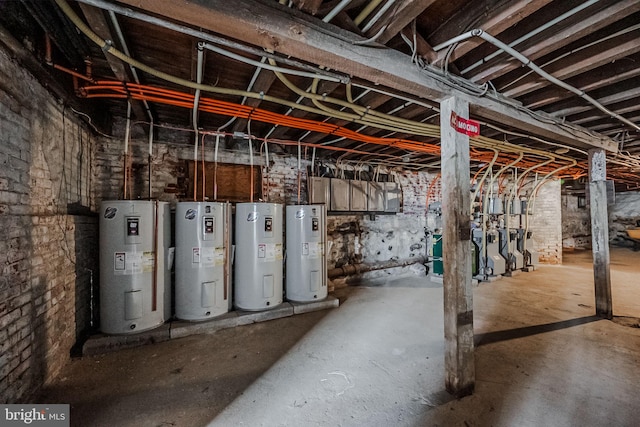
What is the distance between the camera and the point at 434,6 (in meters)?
1.51

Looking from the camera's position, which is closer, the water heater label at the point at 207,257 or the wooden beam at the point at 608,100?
the wooden beam at the point at 608,100

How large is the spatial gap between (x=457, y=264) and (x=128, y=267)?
8.95 feet

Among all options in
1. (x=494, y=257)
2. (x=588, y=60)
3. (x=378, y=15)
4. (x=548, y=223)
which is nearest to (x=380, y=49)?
(x=378, y=15)

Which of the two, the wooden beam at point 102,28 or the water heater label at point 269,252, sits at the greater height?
the wooden beam at point 102,28

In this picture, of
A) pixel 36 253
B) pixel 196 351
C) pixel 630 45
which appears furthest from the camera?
pixel 196 351

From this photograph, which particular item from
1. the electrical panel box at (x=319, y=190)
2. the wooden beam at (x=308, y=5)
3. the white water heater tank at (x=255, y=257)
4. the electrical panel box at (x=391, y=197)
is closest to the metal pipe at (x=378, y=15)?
the wooden beam at (x=308, y=5)

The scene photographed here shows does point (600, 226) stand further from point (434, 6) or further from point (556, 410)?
point (434, 6)

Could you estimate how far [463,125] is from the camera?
1926mm

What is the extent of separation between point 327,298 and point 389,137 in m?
2.30

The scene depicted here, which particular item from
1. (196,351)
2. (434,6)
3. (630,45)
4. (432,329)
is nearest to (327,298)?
(432,329)

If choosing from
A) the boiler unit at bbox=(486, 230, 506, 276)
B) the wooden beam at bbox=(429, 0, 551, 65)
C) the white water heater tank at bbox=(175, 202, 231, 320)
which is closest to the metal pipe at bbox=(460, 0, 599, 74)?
the wooden beam at bbox=(429, 0, 551, 65)

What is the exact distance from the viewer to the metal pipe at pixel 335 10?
133cm

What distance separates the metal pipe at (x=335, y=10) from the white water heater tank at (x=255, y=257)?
2.11 meters

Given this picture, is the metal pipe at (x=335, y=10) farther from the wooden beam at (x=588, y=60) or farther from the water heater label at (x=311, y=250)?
the water heater label at (x=311, y=250)
